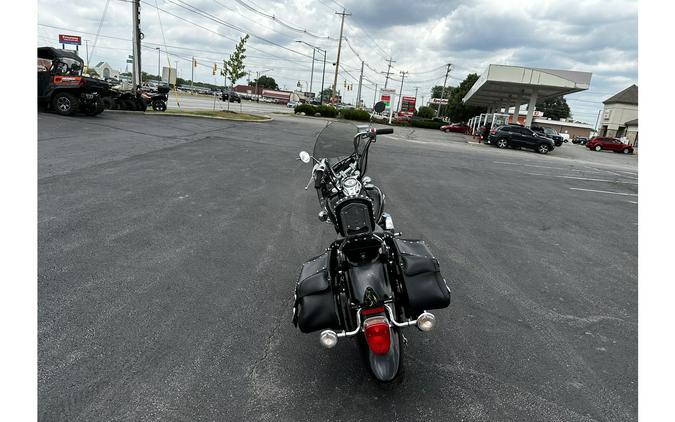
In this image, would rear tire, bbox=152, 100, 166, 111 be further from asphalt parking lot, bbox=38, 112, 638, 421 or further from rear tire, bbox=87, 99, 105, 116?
asphalt parking lot, bbox=38, 112, 638, 421

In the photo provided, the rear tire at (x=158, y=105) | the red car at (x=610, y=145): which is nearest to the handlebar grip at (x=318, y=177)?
the rear tire at (x=158, y=105)

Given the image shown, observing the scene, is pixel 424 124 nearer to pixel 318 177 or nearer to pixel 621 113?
pixel 621 113

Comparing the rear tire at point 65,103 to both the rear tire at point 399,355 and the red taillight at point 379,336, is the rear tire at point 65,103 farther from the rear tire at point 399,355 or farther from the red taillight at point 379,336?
the red taillight at point 379,336

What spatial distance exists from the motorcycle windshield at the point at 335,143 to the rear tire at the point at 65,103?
15.2 metres

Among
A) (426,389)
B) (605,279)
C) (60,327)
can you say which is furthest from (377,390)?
(605,279)

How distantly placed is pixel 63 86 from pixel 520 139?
25.5 m

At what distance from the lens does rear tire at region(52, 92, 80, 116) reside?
15.2 m

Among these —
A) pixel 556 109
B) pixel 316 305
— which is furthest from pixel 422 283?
pixel 556 109

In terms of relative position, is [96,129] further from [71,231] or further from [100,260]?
[100,260]

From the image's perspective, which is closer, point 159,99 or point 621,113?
point 159,99

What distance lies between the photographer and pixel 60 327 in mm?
3051

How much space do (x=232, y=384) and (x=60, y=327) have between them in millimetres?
1573

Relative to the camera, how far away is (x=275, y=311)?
11.6 feet

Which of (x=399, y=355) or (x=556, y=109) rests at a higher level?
(x=556, y=109)
